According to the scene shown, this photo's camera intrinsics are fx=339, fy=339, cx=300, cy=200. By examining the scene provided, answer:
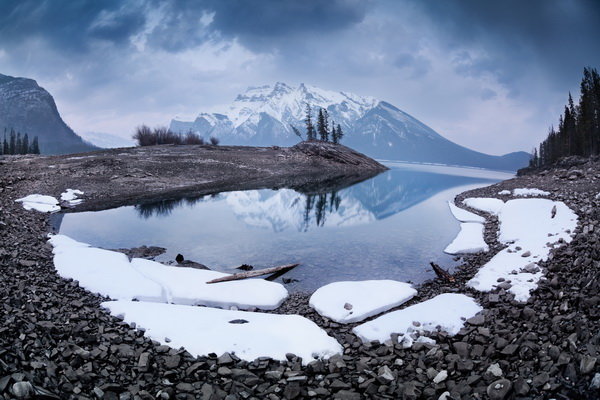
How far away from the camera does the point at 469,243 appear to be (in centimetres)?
1852

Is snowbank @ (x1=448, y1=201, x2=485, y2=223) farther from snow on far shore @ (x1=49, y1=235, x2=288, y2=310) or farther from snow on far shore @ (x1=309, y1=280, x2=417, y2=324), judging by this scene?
snow on far shore @ (x1=49, y1=235, x2=288, y2=310)

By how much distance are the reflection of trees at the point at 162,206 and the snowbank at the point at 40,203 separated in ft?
20.4

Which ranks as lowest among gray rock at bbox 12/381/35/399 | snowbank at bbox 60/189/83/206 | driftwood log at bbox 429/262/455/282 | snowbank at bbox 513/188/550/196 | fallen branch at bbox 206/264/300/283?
fallen branch at bbox 206/264/300/283

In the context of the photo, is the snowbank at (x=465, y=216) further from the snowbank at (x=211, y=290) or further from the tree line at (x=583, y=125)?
the tree line at (x=583, y=125)

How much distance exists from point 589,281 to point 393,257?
29.8ft

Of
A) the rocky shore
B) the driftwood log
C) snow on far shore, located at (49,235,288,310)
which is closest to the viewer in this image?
the rocky shore

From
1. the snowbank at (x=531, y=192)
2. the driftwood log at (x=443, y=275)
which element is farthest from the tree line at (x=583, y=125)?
the driftwood log at (x=443, y=275)

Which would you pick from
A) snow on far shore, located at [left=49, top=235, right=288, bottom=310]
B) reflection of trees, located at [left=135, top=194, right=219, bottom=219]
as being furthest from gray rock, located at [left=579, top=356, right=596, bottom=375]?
reflection of trees, located at [left=135, top=194, right=219, bottom=219]

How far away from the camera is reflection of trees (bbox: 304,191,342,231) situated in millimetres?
28391

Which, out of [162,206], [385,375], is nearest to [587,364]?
[385,375]

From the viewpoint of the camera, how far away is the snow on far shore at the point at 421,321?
9.08 m

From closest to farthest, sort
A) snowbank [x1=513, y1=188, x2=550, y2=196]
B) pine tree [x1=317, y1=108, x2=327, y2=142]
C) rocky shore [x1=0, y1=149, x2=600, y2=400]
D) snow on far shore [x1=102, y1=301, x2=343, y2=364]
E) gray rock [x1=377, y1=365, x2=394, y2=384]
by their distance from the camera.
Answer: rocky shore [x1=0, y1=149, x2=600, y2=400], gray rock [x1=377, y1=365, x2=394, y2=384], snow on far shore [x1=102, y1=301, x2=343, y2=364], snowbank [x1=513, y1=188, x2=550, y2=196], pine tree [x1=317, y1=108, x2=327, y2=142]

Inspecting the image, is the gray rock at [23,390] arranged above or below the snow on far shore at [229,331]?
above

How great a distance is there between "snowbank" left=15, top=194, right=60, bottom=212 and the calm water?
2.20 m
